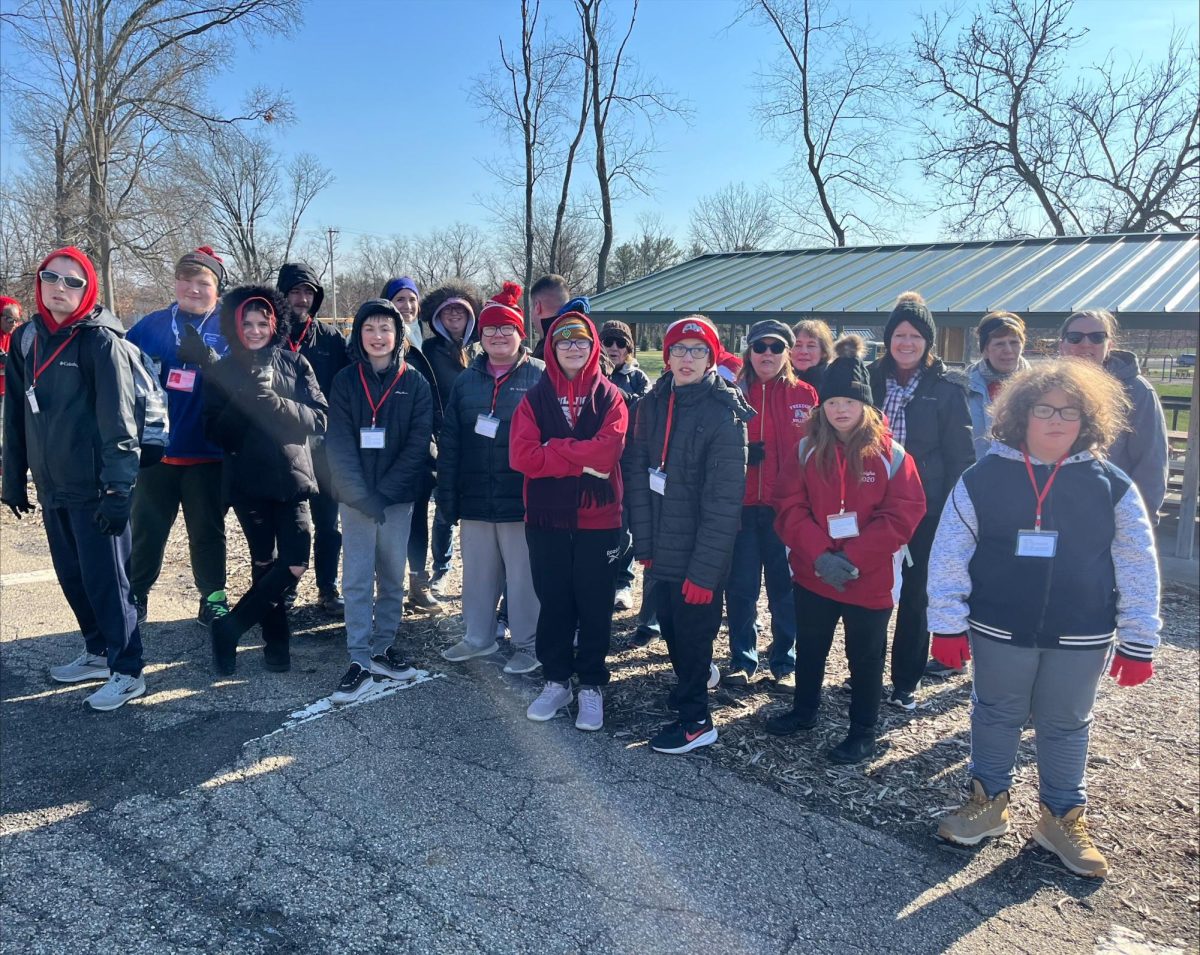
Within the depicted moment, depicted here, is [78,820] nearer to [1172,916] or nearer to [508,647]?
[508,647]

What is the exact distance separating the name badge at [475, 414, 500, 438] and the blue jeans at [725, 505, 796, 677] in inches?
56.9

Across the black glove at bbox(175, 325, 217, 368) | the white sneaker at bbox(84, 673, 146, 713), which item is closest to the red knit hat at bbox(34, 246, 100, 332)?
the black glove at bbox(175, 325, 217, 368)

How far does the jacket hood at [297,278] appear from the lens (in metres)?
5.23

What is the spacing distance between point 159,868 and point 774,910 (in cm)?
214

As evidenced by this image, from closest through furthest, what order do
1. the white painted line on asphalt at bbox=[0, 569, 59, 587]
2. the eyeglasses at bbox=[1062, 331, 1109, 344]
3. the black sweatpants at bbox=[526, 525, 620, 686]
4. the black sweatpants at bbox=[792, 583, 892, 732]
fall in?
the black sweatpants at bbox=[792, 583, 892, 732], the black sweatpants at bbox=[526, 525, 620, 686], the eyeglasses at bbox=[1062, 331, 1109, 344], the white painted line on asphalt at bbox=[0, 569, 59, 587]

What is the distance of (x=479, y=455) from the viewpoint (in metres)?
4.48

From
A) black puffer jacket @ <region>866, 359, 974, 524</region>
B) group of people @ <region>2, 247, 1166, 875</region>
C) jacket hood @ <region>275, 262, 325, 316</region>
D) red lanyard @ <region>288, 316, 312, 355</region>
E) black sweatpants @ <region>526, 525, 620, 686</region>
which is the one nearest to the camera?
group of people @ <region>2, 247, 1166, 875</region>

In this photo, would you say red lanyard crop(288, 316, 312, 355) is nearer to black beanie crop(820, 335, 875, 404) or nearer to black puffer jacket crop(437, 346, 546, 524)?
black puffer jacket crop(437, 346, 546, 524)

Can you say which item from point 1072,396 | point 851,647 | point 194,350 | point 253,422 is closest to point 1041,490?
point 1072,396

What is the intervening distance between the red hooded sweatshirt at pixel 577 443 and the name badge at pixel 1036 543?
1780 mm

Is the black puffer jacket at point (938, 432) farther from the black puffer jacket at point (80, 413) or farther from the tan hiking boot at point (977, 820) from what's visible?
the black puffer jacket at point (80, 413)

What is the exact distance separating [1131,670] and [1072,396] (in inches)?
39.5

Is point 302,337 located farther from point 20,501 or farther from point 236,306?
point 20,501

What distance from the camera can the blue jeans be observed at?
4.54 m
